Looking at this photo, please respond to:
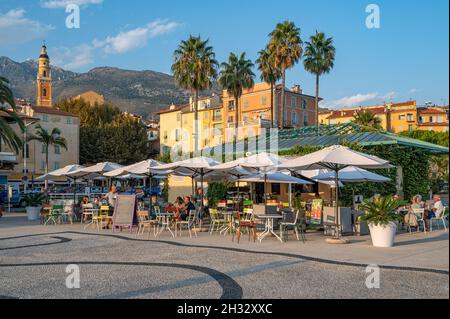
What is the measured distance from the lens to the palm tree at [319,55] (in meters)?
47.4

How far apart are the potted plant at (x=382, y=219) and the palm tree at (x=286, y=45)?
32.4 metres

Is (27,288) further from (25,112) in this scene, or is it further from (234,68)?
(25,112)

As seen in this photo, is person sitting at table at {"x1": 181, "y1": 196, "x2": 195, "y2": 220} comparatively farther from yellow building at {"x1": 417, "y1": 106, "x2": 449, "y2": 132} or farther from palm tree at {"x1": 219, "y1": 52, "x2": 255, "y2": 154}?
yellow building at {"x1": 417, "y1": 106, "x2": 449, "y2": 132}

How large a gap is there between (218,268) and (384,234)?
5024 millimetres

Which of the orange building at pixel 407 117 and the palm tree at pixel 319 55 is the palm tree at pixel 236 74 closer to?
the palm tree at pixel 319 55

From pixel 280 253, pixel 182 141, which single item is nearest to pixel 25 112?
pixel 182 141

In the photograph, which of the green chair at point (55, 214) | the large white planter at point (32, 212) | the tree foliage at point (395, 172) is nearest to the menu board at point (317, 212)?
the tree foliage at point (395, 172)

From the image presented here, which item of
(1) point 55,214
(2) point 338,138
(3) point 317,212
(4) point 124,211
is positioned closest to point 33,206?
(1) point 55,214

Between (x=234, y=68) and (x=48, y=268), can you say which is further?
(x=234, y=68)

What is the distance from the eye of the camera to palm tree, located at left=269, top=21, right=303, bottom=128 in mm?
43688

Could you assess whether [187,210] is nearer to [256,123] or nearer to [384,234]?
[384,234]
